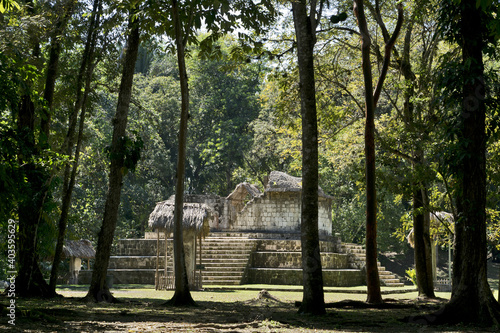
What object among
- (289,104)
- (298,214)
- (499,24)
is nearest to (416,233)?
(289,104)

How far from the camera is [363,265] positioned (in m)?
23.2

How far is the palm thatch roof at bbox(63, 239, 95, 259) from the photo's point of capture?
874 inches

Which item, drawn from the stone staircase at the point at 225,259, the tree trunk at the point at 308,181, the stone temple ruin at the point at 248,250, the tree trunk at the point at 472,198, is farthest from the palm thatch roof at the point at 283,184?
the tree trunk at the point at 472,198

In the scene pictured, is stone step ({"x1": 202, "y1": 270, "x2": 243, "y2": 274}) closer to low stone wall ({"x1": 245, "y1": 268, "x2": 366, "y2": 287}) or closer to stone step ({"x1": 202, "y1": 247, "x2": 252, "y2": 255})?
low stone wall ({"x1": 245, "y1": 268, "x2": 366, "y2": 287})

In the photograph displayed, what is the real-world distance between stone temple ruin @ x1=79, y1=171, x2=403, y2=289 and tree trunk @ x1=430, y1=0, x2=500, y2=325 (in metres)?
10.4

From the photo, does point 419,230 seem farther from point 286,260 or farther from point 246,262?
point 246,262

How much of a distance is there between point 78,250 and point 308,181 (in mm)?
16159

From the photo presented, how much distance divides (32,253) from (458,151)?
778cm

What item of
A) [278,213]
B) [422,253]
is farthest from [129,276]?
[422,253]

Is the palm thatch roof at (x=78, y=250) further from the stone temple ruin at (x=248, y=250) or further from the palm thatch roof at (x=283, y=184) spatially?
the palm thatch roof at (x=283, y=184)

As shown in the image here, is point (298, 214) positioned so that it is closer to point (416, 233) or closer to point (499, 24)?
point (416, 233)

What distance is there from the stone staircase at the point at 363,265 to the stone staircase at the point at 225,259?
3.99 metres

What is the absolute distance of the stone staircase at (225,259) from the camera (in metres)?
20.9

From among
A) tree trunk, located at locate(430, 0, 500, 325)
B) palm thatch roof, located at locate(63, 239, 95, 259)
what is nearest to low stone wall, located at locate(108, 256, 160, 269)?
palm thatch roof, located at locate(63, 239, 95, 259)
